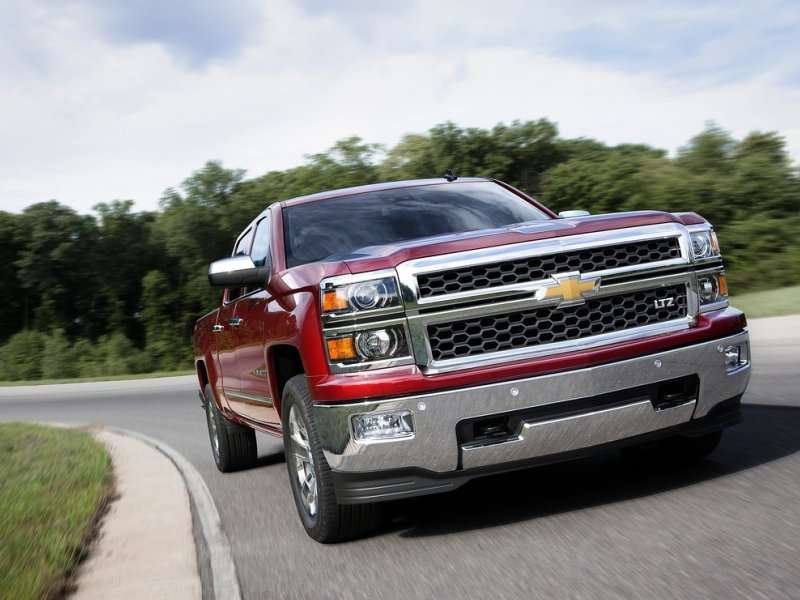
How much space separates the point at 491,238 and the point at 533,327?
0.46 m

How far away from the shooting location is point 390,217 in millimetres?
6129

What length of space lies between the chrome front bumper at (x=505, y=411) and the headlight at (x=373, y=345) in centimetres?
22

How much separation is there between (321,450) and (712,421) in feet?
6.29

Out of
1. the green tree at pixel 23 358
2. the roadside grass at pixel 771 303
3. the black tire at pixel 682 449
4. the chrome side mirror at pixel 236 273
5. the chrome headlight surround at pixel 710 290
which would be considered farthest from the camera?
the green tree at pixel 23 358

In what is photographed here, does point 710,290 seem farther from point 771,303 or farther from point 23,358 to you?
point 23,358

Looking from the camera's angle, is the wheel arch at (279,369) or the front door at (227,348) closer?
the wheel arch at (279,369)

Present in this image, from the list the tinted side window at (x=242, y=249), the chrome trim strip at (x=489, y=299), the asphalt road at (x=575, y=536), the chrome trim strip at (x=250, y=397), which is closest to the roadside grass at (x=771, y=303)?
the asphalt road at (x=575, y=536)

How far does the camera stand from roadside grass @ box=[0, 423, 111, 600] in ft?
16.1

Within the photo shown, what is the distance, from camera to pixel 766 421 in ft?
22.7

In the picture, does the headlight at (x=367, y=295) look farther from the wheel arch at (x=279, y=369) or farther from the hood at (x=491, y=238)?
the wheel arch at (x=279, y=369)

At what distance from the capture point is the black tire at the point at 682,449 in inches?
218

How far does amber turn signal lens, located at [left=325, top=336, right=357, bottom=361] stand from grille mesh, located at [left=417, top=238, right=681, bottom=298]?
40 cm

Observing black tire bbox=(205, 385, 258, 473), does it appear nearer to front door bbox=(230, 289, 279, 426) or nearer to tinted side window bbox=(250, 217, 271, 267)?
front door bbox=(230, 289, 279, 426)

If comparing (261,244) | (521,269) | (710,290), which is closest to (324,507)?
(521,269)
